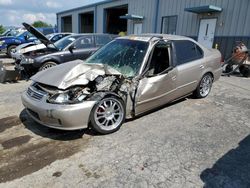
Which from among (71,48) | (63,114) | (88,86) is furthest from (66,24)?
(63,114)

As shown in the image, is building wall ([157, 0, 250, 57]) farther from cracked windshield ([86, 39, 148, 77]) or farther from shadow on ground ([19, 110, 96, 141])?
shadow on ground ([19, 110, 96, 141])

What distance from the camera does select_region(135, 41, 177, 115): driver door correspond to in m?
4.00

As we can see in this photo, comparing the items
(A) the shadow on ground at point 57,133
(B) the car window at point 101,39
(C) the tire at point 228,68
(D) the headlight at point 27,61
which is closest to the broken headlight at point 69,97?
(A) the shadow on ground at point 57,133

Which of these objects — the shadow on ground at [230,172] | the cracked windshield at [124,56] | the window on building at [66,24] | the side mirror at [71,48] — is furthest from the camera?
the window on building at [66,24]

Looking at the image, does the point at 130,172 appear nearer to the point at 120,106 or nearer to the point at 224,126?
the point at 120,106

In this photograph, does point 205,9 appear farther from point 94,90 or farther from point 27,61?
point 94,90

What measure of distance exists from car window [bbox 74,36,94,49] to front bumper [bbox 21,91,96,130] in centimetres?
507

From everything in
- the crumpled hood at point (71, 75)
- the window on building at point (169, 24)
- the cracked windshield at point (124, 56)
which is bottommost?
the crumpled hood at point (71, 75)

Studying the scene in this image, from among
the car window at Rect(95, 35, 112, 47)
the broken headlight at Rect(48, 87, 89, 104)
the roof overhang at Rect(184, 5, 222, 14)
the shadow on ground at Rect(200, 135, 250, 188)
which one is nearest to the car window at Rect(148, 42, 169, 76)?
the broken headlight at Rect(48, 87, 89, 104)

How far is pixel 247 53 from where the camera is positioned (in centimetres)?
886

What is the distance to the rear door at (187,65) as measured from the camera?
185 inches

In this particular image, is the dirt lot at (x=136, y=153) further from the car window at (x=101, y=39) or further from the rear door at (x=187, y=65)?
the car window at (x=101, y=39)

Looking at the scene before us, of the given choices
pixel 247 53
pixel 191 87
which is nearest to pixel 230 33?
pixel 247 53

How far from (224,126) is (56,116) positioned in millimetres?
2949
